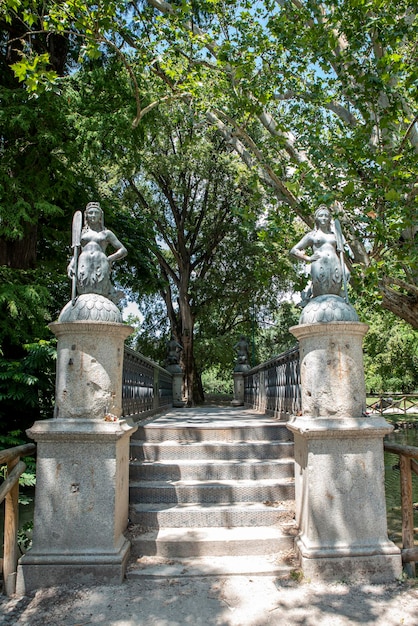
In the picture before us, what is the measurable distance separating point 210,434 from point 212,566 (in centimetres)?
211

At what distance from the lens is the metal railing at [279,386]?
6527mm

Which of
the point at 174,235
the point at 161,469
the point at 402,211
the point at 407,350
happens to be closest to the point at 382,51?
the point at 402,211

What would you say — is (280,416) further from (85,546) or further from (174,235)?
(174,235)

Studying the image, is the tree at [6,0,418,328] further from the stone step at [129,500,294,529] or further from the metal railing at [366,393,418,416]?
the metal railing at [366,393,418,416]

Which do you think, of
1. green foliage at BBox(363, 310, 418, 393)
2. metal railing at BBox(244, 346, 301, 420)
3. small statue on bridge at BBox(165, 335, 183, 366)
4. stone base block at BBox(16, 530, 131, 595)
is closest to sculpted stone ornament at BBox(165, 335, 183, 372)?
small statue on bridge at BBox(165, 335, 183, 366)

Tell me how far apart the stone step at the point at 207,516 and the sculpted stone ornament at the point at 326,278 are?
200 centimetres

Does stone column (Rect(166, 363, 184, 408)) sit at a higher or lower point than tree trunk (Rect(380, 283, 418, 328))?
lower

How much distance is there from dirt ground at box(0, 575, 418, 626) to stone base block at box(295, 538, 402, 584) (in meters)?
0.08

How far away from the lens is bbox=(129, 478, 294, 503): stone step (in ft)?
16.5

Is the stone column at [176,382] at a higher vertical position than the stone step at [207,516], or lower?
higher

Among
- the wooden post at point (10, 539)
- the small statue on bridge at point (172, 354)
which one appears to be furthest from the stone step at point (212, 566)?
the small statue on bridge at point (172, 354)

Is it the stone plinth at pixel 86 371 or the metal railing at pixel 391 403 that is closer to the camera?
the stone plinth at pixel 86 371

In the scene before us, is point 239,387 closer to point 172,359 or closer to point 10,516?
point 172,359

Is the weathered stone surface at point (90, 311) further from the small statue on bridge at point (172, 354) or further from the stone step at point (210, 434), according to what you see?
the small statue on bridge at point (172, 354)
